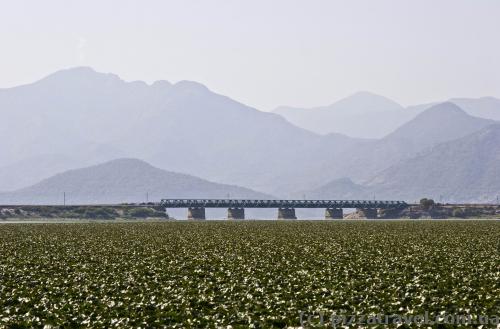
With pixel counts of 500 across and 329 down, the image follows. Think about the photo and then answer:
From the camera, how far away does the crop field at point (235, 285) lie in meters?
32.4

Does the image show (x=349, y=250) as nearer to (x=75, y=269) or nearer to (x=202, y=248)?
(x=202, y=248)

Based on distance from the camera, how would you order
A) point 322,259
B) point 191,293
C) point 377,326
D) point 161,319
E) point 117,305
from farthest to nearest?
1. point 322,259
2. point 191,293
3. point 117,305
4. point 161,319
5. point 377,326

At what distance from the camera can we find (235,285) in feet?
135

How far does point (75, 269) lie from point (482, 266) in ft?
74.6

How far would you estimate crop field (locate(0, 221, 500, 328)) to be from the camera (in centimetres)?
3241

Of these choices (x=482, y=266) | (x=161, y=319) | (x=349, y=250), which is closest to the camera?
(x=161, y=319)

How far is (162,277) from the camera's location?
4600 centimetres

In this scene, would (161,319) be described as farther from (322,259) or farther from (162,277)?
(322,259)

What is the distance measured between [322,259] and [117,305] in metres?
23.7

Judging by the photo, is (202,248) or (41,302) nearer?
(41,302)

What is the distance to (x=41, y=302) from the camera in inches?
1416

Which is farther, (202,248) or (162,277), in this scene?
(202,248)

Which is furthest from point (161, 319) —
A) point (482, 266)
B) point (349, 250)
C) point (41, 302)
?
point (349, 250)

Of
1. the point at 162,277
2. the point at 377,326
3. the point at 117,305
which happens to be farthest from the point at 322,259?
the point at 377,326
